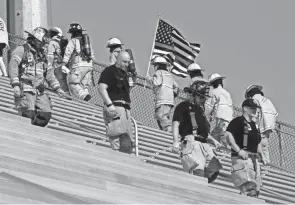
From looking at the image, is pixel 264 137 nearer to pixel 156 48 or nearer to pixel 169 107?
pixel 169 107

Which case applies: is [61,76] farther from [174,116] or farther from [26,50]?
[174,116]

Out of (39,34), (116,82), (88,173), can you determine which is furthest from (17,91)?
(88,173)

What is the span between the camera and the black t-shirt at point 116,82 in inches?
665

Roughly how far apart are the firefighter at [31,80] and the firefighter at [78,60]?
5.09m

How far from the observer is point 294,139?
2605 centimetres

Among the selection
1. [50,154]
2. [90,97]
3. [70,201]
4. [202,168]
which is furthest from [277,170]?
[70,201]

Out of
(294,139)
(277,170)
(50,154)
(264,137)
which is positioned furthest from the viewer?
(294,139)

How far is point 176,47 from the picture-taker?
28.0 meters

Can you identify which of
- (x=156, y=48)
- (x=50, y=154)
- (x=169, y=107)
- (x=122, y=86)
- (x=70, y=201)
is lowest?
(x=70, y=201)

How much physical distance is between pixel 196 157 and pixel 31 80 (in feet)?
7.26

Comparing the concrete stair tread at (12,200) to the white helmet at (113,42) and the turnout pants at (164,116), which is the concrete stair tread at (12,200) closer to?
the white helmet at (113,42)

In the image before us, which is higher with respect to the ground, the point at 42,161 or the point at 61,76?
the point at 61,76

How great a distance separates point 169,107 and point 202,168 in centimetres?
597

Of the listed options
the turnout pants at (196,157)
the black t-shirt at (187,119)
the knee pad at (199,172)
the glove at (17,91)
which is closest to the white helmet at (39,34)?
the glove at (17,91)
